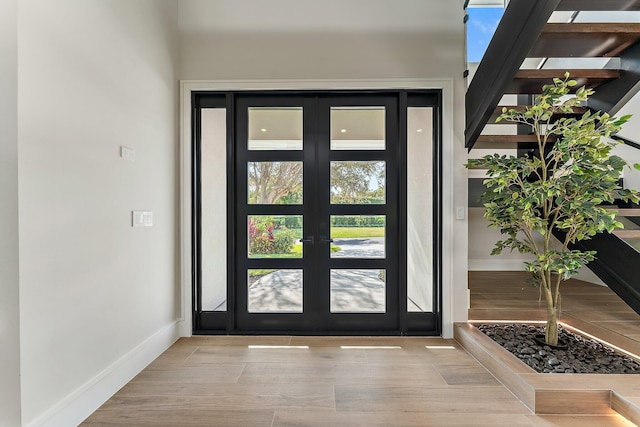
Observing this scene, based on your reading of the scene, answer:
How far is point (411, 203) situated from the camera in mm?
3047

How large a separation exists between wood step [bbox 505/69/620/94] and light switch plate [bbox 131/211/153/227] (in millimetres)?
2927

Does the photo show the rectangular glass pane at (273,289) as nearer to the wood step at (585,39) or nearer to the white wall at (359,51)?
the white wall at (359,51)

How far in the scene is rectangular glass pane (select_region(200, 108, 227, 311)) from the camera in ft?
10.1

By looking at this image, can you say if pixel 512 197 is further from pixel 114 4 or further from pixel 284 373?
pixel 114 4

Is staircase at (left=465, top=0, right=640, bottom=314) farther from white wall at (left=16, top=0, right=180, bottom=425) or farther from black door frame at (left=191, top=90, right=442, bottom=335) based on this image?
white wall at (left=16, top=0, right=180, bottom=425)

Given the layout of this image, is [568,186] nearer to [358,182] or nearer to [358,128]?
[358,182]

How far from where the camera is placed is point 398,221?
302cm

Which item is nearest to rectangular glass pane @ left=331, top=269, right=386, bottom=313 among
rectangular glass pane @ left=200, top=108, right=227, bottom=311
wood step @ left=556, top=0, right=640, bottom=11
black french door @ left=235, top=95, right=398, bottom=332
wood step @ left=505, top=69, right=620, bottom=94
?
black french door @ left=235, top=95, right=398, bottom=332

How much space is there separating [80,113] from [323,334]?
98.9 inches

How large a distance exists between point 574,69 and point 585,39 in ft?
0.66

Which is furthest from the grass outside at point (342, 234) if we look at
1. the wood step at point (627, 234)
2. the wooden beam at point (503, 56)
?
the wood step at point (627, 234)

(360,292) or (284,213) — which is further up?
(284,213)

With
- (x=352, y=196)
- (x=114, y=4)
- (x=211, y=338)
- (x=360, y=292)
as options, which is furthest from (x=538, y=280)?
(x=114, y=4)

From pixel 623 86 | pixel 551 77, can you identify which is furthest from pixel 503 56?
pixel 623 86
